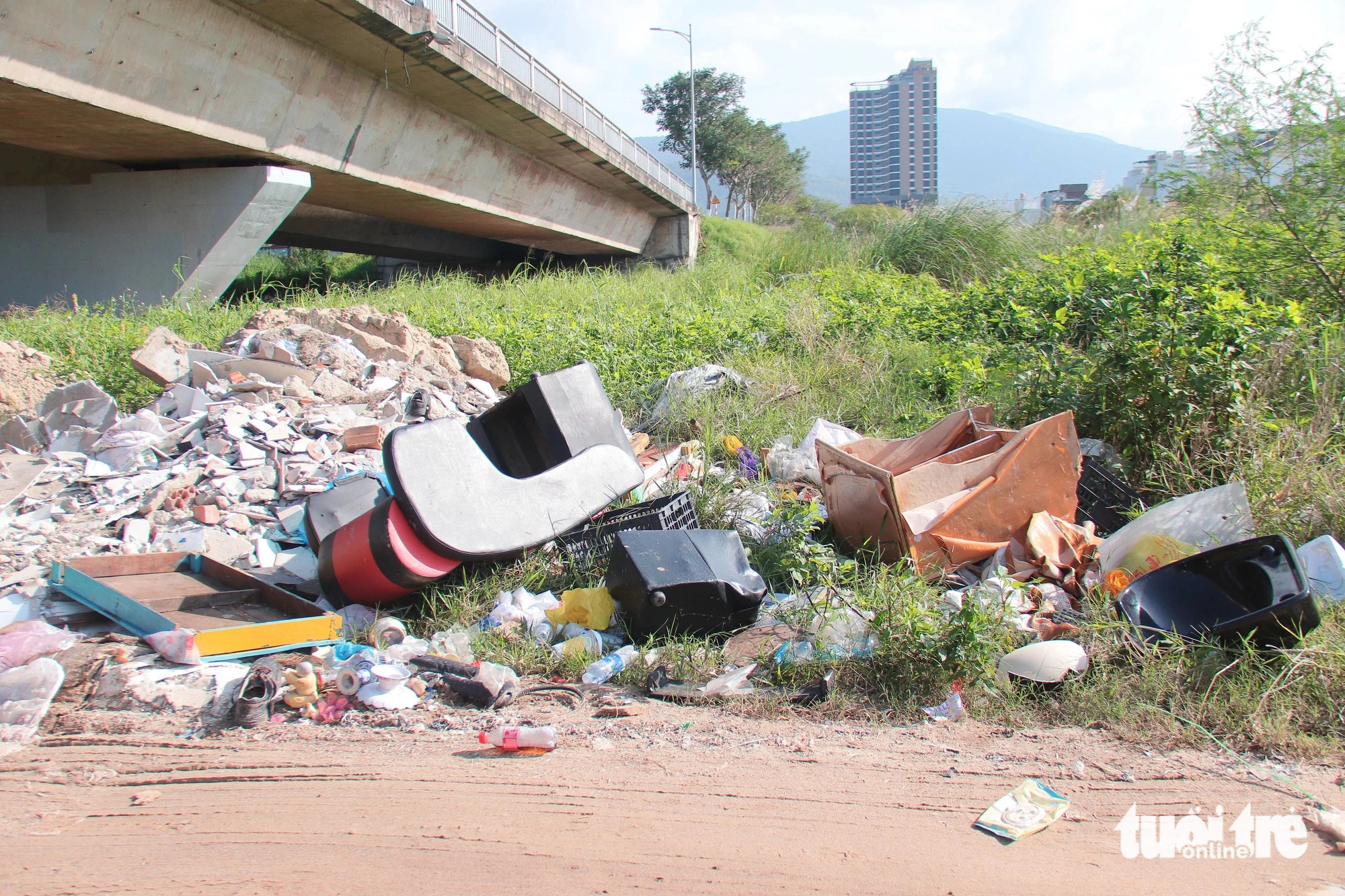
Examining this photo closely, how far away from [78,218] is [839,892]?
1261 centimetres

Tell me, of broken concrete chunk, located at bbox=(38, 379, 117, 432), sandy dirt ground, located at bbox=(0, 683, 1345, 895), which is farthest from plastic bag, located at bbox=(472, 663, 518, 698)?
broken concrete chunk, located at bbox=(38, 379, 117, 432)

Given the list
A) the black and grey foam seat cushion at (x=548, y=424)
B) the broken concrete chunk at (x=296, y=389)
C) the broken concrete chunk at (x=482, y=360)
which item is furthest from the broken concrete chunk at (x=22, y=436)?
the black and grey foam seat cushion at (x=548, y=424)

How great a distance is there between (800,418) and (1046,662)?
9.80 feet

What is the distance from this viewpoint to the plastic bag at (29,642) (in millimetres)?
2818

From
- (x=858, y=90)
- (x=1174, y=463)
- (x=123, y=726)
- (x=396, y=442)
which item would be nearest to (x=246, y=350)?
(x=396, y=442)

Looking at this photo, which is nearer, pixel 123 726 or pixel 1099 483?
pixel 123 726

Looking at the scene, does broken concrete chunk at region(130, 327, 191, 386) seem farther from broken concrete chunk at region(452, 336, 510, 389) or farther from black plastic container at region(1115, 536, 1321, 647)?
black plastic container at region(1115, 536, 1321, 647)

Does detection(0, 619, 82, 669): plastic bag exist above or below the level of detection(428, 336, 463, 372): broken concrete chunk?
below

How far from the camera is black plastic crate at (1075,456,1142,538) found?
4.01 meters

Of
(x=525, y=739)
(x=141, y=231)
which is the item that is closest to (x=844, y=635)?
(x=525, y=739)

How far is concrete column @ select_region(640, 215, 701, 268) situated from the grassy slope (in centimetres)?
1046

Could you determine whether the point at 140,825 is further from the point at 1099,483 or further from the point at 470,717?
the point at 1099,483

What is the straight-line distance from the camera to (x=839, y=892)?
5.84 feet

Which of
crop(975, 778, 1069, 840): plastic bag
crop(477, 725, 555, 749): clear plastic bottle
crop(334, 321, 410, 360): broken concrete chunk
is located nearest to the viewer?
crop(975, 778, 1069, 840): plastic bag
